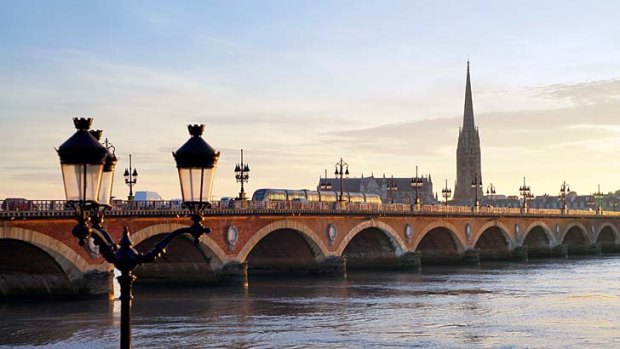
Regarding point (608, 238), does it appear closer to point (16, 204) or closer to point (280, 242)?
point (280, 242)

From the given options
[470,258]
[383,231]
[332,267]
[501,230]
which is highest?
[383,231]

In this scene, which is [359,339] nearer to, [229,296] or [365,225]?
[229,296]

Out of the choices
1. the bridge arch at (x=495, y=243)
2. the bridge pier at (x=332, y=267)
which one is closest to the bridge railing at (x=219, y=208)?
the bridge arch at (x=495, y=243)

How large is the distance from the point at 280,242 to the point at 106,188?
197 feet

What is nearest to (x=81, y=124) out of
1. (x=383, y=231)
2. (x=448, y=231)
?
(x=383, y=231)

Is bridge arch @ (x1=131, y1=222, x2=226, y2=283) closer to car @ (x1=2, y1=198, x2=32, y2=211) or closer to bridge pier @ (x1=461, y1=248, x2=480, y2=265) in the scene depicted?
car @ (x1=2, y1=198, x2=32, y2=211)

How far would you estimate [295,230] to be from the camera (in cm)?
6675

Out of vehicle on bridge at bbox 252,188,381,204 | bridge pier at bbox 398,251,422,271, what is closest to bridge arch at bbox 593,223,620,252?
vehicle on bridge at bbox 252,188,381,204

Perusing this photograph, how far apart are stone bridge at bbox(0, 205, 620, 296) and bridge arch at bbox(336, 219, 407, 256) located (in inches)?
3.7

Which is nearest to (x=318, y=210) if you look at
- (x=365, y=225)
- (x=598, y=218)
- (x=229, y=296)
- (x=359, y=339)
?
(x=365, y=225)

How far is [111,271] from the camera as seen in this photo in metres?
48.7

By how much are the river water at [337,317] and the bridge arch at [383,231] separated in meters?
5.48

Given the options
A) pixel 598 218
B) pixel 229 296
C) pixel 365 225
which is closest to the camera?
pixel 229 296

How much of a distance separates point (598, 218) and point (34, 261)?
336 ft
